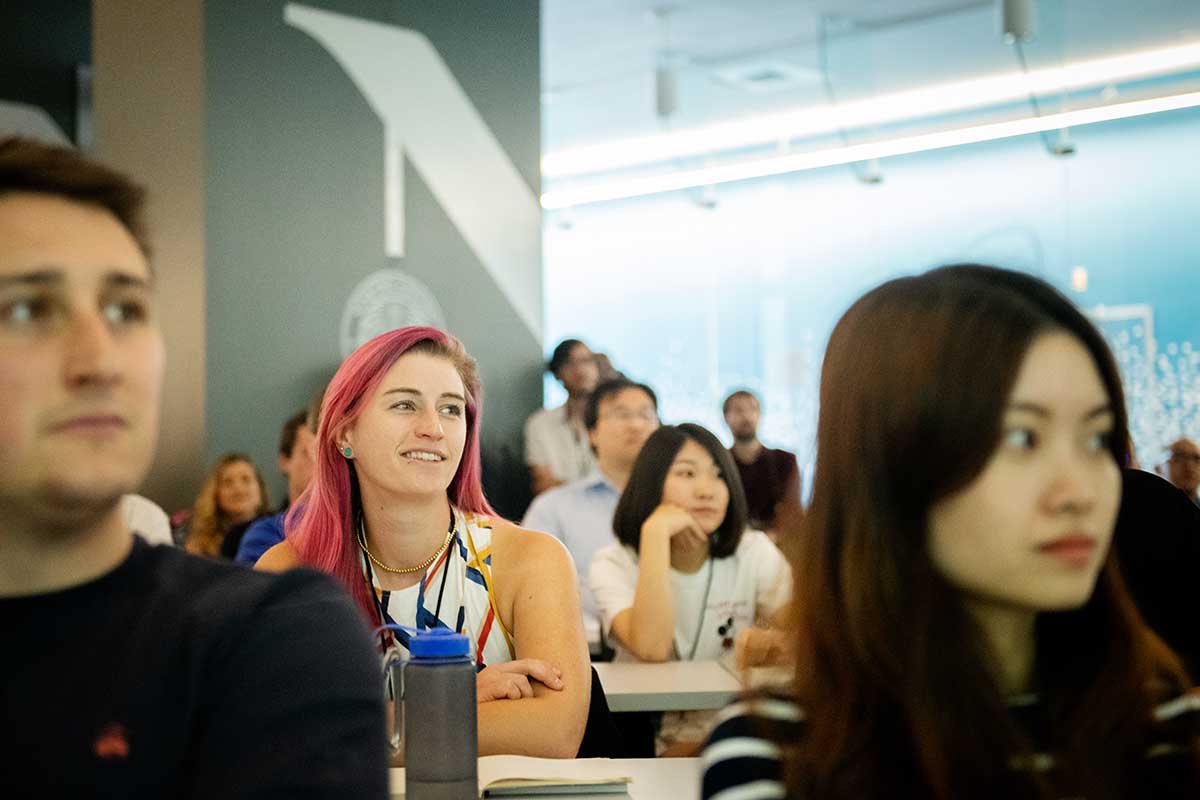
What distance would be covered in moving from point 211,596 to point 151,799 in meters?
0.16

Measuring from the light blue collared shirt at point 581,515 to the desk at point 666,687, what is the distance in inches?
57.7

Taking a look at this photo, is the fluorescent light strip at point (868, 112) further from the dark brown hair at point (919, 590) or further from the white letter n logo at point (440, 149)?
the dark brown hair at point (919, 590)

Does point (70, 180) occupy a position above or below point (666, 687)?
above

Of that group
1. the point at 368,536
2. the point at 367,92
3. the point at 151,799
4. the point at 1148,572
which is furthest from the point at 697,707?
the point at 367,92

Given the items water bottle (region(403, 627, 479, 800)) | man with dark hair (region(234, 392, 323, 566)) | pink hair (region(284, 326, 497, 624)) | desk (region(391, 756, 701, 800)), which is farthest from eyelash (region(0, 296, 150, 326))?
man with dark hair (region(234, 392, 323, 566))

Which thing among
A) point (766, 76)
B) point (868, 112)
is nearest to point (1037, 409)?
point (868, 112)

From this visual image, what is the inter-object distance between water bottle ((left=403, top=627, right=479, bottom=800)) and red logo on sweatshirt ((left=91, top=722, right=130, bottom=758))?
909mm

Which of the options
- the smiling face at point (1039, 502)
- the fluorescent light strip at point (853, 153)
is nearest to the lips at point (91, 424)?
the smiling face at point (1039, 502)

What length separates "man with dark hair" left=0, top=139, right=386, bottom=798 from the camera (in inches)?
38.4

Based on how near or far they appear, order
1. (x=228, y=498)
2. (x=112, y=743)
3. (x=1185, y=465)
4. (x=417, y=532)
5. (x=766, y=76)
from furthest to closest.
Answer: (x=766, y=76), (x=1185, y=465), (x=228, y=498), (x=417, y=532), (x=112, y=743)

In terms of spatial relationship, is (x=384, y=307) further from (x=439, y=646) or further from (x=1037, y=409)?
(x=1037, y=409)

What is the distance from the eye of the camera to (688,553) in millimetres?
4027

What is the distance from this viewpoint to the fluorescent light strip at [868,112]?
7.11 metres

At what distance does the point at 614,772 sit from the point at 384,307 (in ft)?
12.9
